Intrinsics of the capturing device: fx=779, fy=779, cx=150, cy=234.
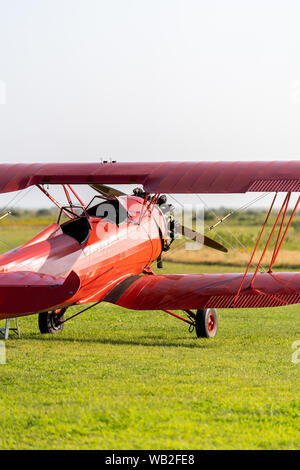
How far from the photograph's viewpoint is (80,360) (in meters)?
9.63

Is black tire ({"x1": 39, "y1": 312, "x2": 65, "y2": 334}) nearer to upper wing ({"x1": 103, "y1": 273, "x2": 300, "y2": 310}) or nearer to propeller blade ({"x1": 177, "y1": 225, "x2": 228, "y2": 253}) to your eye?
upper wing ({"x1": 103, "y1": 273, "x2": 300, "y2": 310})

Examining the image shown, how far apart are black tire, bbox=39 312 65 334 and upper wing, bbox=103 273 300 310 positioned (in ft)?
3.96

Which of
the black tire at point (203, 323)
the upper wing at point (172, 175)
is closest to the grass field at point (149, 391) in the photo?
the black tire at point (203, 323)

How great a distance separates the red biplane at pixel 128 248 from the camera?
34.2ft

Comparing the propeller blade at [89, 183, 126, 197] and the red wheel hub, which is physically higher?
the propeller blade at [89, 183, 126, 197]

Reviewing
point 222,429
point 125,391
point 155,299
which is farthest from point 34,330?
point 222,429

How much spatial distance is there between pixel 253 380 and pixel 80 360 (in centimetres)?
234

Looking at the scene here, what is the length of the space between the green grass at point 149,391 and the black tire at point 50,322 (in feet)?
0.60

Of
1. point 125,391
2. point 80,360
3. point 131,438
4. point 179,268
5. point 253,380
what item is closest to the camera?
point 131,438

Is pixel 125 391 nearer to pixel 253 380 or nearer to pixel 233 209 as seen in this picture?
pixel 253 380

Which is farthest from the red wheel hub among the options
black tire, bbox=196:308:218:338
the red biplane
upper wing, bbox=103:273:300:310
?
upper wing, bbox=103:273:300:310

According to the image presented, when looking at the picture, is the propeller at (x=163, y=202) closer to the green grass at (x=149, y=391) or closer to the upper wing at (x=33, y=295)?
the green grass at (x=149, y=391)

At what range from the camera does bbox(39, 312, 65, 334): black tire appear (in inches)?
480

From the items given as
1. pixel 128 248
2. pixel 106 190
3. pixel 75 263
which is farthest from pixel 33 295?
pixel 106 190
